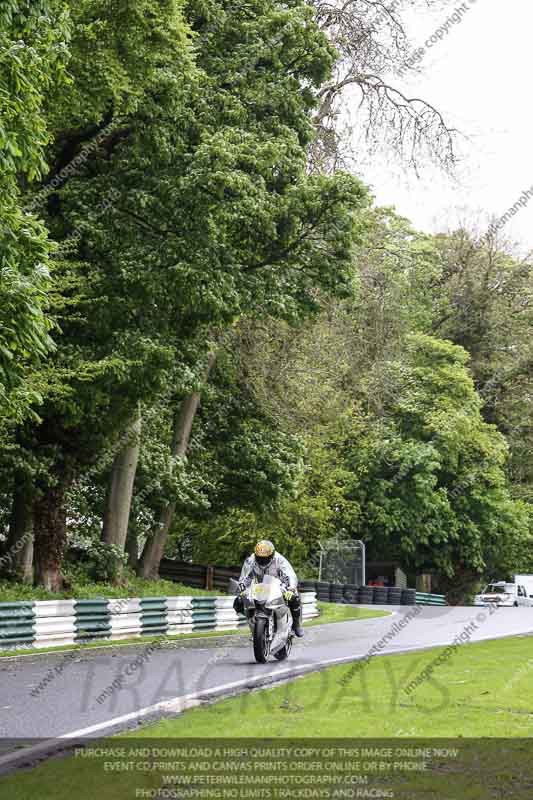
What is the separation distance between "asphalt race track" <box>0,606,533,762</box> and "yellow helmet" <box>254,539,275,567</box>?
4.55 ft

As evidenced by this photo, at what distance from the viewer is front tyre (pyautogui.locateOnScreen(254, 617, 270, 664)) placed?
53.4ft

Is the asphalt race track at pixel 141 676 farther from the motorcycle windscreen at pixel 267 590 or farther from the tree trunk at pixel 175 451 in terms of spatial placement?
the tree trunk at pixel 175 451

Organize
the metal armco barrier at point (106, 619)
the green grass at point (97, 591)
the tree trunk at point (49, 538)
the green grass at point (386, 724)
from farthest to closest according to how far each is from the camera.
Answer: the tree trunk at point (49, 538)
the green grass at point (97, 591)
the metal armco barrier at point (106, 619)
the green grass at point (386, 724)

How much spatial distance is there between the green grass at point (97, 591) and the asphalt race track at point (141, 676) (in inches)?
139

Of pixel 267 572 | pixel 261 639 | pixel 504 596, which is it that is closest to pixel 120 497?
pixel 267 572

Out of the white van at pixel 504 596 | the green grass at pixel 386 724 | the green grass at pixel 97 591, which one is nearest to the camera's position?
the green grass at pixel 386 724

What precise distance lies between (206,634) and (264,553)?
9612 mm

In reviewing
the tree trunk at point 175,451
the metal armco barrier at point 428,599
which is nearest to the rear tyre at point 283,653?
the tree trunk at point 175,451

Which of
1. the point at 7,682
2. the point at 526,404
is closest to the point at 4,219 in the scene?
the point at 7,682

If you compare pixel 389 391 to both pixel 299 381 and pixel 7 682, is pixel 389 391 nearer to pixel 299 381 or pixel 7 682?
pixel 299 381

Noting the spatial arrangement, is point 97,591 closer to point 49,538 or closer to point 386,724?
point 49,538

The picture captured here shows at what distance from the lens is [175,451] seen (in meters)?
32.8

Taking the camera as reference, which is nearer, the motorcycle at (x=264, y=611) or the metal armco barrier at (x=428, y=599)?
the motorcycle at (x=264, y=611)

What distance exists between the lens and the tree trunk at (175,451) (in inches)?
1292
